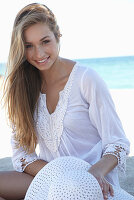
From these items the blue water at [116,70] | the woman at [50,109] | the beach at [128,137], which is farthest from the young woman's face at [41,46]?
the blue water at [116,70]

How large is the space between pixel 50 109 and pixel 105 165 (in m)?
0.57

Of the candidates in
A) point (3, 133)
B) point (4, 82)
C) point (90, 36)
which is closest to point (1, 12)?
point (90, 36)

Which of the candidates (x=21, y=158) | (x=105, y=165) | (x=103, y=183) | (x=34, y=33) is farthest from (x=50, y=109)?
(x=103, y=183)

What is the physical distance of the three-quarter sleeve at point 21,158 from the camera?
2.07 m

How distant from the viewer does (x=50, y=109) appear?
210 cm

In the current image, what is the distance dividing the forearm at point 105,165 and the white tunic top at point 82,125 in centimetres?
3

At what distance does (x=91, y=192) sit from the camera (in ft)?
4.47

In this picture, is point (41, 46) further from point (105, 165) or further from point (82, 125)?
point (105, 165)

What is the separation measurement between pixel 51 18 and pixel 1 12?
2877 cm

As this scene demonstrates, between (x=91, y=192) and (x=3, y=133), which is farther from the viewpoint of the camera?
(x=3, y=133)

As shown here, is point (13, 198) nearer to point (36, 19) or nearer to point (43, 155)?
Answer: point (43, 155)

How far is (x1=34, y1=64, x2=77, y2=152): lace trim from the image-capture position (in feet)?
6.53

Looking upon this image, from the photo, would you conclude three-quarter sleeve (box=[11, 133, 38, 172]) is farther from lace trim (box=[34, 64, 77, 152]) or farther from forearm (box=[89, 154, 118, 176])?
forearm (box=[89, 154, 118, 176])

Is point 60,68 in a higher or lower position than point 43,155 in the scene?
higher
